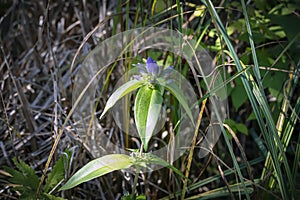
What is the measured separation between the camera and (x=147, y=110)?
841 millimetres

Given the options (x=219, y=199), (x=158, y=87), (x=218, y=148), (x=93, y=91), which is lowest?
(x=219, y=199)

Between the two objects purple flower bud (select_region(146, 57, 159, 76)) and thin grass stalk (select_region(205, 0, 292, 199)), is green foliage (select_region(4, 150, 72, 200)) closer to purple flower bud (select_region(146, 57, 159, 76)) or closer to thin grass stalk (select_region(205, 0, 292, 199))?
purple flower bud (select_region(146, 57, 159, 76))

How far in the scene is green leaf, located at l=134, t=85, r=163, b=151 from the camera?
0.82 metres

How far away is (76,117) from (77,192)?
217 millimetres

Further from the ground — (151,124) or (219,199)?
(151,124)

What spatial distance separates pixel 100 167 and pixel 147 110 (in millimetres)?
132

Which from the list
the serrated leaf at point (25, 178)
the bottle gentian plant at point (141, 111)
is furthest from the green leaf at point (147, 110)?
the serrated leaf at point (25, 178)

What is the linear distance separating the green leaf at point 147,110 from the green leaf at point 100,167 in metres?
0.07

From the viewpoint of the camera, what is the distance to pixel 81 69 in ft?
4.88

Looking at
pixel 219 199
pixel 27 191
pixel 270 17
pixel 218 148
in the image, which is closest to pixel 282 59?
pixel 270 17

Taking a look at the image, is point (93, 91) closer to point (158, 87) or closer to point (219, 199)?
point (219, 199)

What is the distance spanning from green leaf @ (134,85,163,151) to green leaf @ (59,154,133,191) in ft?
0.22

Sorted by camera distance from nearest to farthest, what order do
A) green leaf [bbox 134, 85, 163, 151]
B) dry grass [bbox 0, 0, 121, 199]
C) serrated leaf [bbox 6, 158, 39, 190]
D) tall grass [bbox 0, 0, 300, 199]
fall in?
1. green leaf [bbox 134, 85, 163, 151]
2. serrated leaf [bbox 6, 158, 39, 190]
3. tall grass [bbox 0, 0, 300, 199]
4. dry grass [bbox 0, 0, 121, 199]

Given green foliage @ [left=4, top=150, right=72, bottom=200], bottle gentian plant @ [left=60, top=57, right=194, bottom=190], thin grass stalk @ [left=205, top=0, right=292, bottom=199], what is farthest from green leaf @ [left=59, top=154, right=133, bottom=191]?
thin grass stalk @ [left=205, top=0, right=292, bottom=199]
